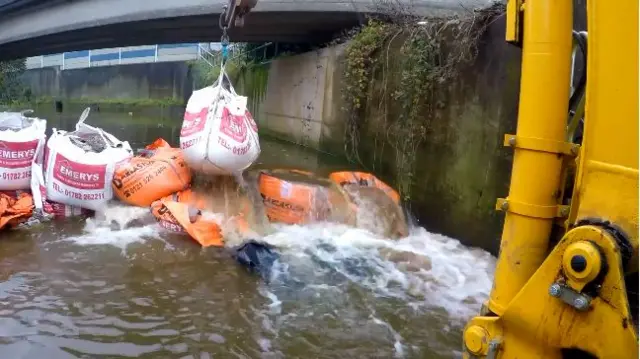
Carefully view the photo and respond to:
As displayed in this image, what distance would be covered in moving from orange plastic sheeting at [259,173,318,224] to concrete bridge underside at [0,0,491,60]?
4.33 meters

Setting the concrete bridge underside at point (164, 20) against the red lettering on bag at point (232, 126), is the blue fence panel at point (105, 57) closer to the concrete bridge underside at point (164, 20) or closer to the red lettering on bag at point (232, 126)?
the concrete bridge underside at point (164, 20)

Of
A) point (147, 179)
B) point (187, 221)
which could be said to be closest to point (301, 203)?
point (187, 221)

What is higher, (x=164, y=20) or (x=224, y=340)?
(x=164, y=20)

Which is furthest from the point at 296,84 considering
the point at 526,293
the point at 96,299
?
the point at 526,293

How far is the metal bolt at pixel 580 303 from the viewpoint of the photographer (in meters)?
1.34

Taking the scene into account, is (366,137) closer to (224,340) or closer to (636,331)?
(224,340)

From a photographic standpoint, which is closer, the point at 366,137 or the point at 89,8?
the point at 366,137

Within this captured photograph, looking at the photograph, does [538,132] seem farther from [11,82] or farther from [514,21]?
[11,82]

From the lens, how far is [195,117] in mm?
4797

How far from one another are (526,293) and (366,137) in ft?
19.5

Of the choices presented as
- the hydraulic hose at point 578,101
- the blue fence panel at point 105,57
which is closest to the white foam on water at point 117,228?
the hydraulic hose at point 578,101

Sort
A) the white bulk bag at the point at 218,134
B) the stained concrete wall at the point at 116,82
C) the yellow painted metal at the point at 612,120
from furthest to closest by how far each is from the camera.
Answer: the stained concrete wall at the point at 116,82 → the white bulk bag at the point at 218,134 → the yellow painted metal at the point at 612,120

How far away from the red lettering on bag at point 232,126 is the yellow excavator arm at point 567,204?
131 inches

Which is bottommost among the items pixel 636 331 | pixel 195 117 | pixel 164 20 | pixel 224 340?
pixel 224 340
